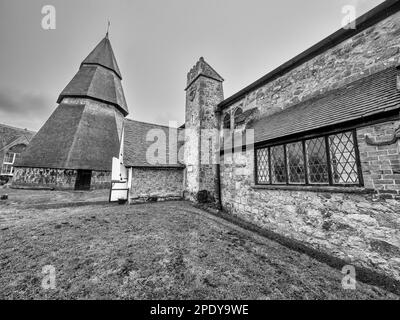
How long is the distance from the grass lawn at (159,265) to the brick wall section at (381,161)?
175 cm

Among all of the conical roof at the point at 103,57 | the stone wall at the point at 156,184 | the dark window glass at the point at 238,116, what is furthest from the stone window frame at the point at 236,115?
the conical roof at the point at 103,57

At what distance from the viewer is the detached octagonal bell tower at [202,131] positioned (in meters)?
8.49

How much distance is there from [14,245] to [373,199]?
26.5 ft

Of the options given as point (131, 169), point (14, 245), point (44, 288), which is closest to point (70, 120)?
point (131, 169)

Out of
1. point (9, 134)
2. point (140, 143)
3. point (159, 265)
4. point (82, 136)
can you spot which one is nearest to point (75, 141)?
point (82, 136)

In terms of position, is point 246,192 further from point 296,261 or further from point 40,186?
point 40,186

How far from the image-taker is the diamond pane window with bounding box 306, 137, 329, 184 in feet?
13.3

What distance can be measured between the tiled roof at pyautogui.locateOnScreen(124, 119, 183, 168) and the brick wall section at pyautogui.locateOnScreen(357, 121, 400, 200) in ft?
28.1

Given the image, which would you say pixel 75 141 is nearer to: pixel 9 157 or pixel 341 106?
pixel 9 157

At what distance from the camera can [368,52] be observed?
14.1 feet

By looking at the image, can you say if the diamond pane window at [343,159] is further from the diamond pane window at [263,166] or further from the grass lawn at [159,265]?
the grass lawn at [159,265]

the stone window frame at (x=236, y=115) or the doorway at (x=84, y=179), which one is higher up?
the stone window frame at (x=236, y=115)

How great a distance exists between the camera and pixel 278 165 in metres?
5.18

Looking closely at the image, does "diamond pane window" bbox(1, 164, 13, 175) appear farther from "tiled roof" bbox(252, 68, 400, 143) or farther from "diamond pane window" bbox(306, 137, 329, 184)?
"diamond pane window" bbox(306, 137, 329, 184)
